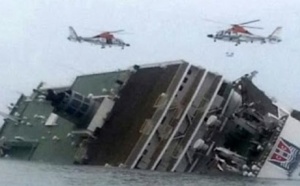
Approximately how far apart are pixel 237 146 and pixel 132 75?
16.1 meters

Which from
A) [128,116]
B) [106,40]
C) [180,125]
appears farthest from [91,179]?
[106,40]

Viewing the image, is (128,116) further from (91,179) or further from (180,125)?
(91,179)

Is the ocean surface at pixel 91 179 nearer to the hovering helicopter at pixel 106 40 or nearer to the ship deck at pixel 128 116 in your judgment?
the ship deck at pixel 128 116

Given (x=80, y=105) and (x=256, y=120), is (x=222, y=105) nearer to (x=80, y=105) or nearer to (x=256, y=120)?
(x=256, y=120)

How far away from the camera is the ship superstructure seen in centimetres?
7125

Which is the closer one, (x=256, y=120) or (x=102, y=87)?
(x=256, y=120)

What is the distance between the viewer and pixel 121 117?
259ft

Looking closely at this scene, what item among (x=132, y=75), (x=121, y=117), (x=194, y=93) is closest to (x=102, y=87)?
(x=132, y=75)

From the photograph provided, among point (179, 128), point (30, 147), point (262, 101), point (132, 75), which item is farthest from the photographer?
point (30, 147)

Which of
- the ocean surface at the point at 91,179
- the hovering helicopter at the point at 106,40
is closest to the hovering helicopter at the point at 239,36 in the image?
the hovering helicopter at the point at 106,40

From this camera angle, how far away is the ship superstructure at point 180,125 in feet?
234

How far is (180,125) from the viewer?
7194 cm

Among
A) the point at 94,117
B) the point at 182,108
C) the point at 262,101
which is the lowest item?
the point at 94,117

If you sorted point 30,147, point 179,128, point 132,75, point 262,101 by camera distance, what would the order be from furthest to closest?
point 30,147 < point 132,75 < point 262,101 < point 179,128
